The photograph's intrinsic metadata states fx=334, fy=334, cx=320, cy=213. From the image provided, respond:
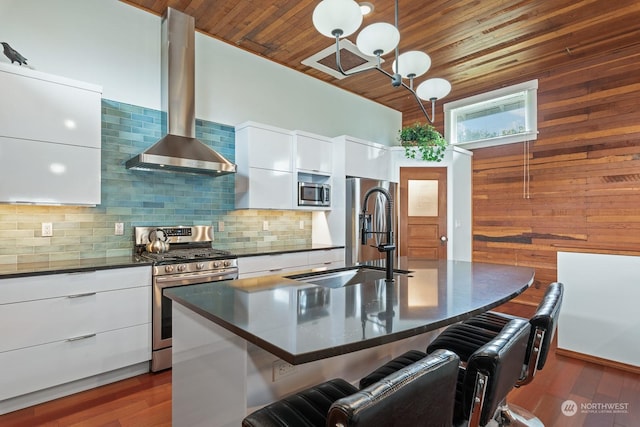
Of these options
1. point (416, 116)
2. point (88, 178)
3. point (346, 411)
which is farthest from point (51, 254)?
point (416, 116)

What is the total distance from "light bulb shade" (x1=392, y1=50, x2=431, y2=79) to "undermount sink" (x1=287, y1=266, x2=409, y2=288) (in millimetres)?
1380

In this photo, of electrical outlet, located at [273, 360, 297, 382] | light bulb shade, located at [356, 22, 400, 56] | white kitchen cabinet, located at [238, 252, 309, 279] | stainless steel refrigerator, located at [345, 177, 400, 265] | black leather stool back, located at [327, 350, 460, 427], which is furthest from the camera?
stainless steel refrigerator, located at [345, 177, 400, 265]

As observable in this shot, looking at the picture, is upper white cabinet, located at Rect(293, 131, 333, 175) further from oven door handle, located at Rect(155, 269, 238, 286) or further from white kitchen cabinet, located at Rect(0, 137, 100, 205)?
white kitchen cabinet, located at Rect(0, 137, 100, 205)

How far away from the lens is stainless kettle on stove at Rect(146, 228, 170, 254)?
3.06m

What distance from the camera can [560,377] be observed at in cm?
266

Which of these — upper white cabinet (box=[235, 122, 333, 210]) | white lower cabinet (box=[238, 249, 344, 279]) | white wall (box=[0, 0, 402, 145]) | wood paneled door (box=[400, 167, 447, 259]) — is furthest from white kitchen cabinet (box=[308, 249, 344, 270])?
white wall (box=[0, 0, 402, 145])

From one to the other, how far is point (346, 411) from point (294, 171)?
11.2 feet

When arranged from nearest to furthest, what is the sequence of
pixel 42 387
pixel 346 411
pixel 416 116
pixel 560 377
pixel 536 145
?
pixel 346 411 < pixel 42 387 < pixel 560 377 < pixel 536 145 < pixel 416 116

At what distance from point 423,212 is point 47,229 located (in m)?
4.39

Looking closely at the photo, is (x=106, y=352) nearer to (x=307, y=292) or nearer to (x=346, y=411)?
(x=307, y=292)

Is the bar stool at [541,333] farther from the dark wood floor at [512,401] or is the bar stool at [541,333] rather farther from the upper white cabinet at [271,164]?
the upper white cabinet at [271,164]

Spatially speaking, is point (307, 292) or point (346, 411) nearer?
point (346, 411)

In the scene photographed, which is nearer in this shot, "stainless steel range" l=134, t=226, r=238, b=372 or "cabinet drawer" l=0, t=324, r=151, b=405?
"cabinet drawer" l=0, t=324, r=151, b=405

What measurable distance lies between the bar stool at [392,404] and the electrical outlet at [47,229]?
254 centimetres
